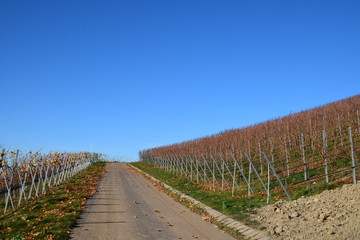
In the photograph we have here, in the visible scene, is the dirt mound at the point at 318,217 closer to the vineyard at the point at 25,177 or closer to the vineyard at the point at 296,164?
the vineyard at the point at 296,164

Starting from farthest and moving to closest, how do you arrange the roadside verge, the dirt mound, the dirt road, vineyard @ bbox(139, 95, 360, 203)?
vineyard @ bbox(139, 95, 360, 203) → the dirt road → the roadside verge → the dirt mound

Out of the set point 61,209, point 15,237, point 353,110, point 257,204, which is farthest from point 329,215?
point 353,110

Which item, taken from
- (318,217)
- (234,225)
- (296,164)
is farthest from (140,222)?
(296,164)

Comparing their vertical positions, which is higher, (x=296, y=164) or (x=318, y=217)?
(x=296, y=164)

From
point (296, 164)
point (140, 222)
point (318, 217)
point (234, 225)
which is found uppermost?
point (296, 164)

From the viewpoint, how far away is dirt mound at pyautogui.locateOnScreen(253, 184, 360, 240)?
846 cm

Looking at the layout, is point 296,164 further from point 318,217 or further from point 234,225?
point 318,217

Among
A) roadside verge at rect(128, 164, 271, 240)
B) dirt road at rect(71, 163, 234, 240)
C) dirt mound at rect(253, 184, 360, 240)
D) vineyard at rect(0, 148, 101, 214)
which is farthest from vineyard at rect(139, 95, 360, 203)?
vineyard at rect(0, 148, 101, 214)

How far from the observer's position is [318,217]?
31.7ft

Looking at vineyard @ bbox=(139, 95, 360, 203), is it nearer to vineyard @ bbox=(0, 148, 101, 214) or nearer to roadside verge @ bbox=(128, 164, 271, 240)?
roadside verge @ bbox=(128, 164, 271, 240)

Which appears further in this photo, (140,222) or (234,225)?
(140,222)

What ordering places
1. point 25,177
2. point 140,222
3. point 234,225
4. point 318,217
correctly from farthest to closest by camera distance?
point 25,177 < point 140,222 < point 234,225 < point 318,217

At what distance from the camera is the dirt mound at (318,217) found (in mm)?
8463

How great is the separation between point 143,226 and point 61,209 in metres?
5.03
